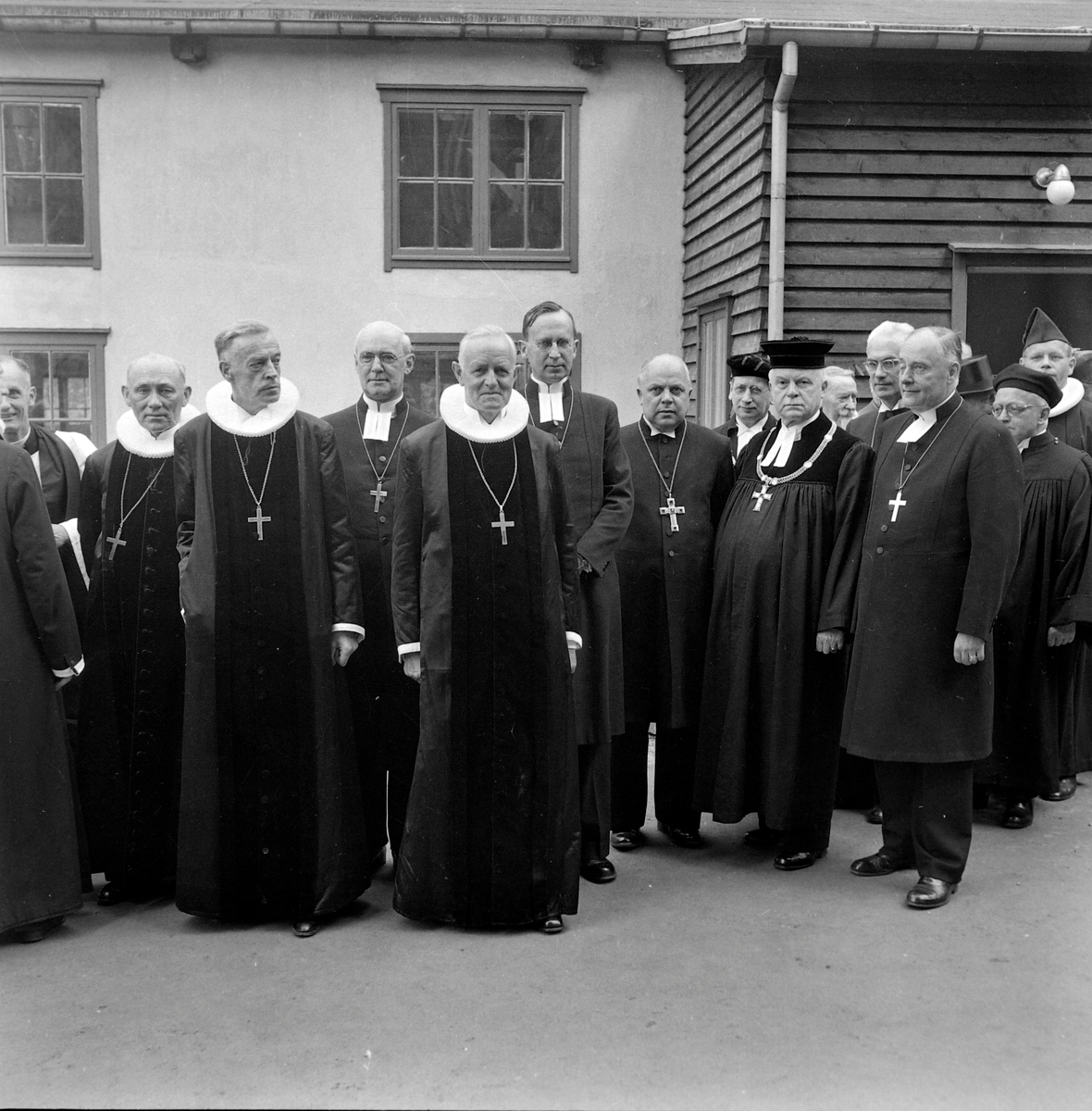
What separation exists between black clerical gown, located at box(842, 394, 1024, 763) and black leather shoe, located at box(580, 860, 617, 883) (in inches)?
42.5

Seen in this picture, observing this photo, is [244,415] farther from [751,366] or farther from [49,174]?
[49,174]

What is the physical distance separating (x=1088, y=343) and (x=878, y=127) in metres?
2.46

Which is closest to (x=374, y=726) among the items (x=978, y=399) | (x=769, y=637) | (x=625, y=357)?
(x=769, y=637)

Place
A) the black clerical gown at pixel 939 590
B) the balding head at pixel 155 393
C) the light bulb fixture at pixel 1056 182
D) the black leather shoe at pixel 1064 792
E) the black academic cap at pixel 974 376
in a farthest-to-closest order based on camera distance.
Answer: the light bulb fixture at pixel 1056 182 < the black leather shoe at pixel 1064 792 < the black academic cap at pixel 974 376 < the balding head at pixel 155 393 < the black clerical gown at pixel 939 590

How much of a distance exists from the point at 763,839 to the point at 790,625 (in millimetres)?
1072

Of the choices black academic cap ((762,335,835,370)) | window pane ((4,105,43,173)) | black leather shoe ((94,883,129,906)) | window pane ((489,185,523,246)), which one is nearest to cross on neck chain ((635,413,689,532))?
black academic cap ((762,335,835,370))

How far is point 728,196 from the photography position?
988 centimetres

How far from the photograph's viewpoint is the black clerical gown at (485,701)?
14.5 feet

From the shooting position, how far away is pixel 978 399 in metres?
6.02

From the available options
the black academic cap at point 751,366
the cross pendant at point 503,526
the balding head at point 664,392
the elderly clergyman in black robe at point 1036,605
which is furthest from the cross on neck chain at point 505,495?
the elderly clergyman in black robe at point 1036,605

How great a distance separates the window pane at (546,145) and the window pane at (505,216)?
24 cm

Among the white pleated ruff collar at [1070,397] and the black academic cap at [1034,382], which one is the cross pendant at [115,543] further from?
the white pleated ruff collar at [1070,397]

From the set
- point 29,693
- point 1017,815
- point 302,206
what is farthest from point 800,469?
point 302,206

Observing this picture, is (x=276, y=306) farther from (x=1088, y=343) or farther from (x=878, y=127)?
(x=1088, y=343)
